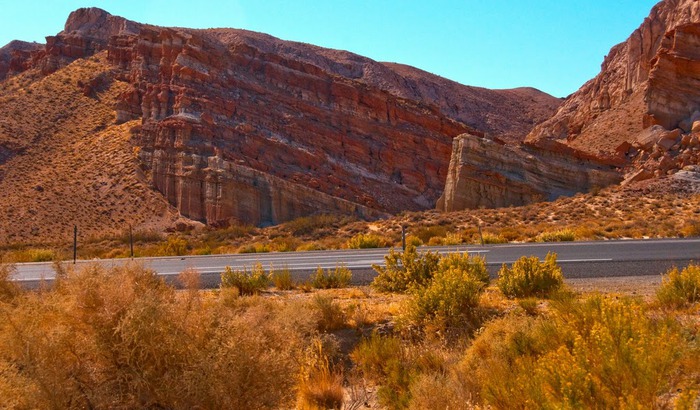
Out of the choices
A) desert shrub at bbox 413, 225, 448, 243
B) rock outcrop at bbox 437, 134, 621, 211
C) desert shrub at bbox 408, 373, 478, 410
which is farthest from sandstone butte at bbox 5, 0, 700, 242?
desert shrub at bbox 408, 373, 478, 410

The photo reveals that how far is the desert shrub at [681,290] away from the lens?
6820 millimetres

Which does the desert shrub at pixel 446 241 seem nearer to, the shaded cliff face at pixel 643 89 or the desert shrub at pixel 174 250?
the desert shrub at pixel 174 250

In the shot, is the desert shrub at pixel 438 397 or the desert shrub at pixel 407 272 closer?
the desert shrub at pixel 438 397

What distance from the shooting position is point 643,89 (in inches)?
1906

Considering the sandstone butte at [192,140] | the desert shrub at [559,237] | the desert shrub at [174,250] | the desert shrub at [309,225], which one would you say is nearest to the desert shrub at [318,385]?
the desert shrub at [559,237]

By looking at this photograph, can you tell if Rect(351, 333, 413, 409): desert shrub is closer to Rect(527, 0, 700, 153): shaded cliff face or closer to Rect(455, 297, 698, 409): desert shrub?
Rect(455, 297, 698, 409): desert shrub

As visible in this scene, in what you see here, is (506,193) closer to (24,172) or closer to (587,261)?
(587,261)

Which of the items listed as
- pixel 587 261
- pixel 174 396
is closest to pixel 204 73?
pixel 587 261

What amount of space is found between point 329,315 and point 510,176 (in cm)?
3396

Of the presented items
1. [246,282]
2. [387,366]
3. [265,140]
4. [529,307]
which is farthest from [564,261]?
[265,140]

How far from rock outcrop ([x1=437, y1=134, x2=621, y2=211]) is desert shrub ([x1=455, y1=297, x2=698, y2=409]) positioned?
34.0 metres

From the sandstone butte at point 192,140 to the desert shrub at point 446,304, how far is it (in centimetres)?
3648

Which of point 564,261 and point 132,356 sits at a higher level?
point 132,356

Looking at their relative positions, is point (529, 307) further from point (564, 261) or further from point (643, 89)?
point (643, 89)
